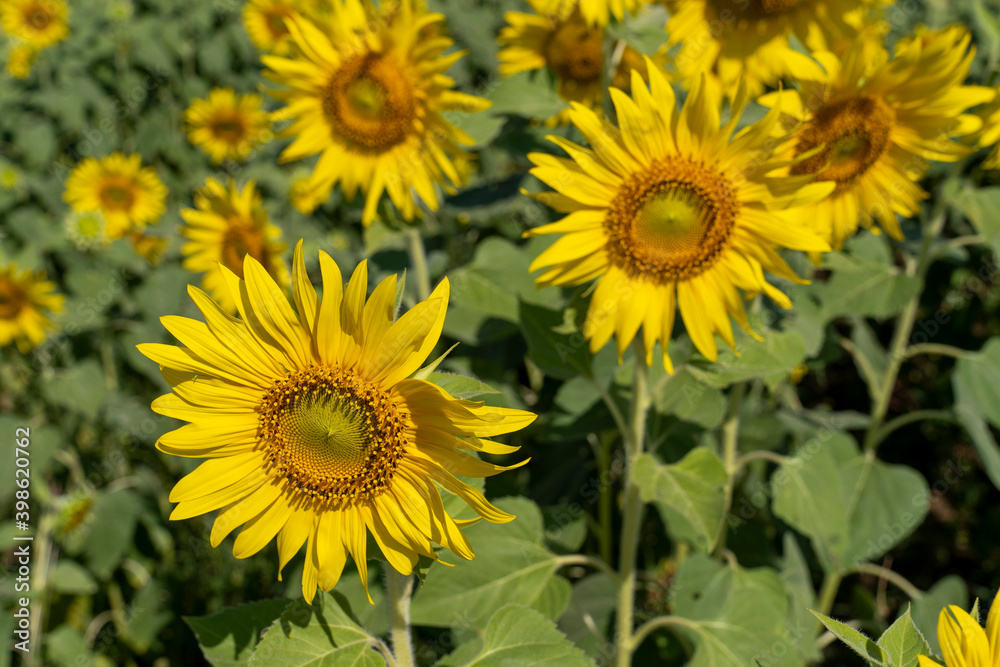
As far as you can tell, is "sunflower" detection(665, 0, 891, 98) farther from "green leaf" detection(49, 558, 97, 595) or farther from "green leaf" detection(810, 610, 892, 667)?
"green leaf" detection(49, 558, 97, 595)

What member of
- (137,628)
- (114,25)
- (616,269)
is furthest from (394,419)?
(114,25)

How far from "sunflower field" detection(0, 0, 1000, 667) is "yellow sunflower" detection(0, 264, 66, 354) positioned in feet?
0.06

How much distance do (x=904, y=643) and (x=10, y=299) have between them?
3.87 metres

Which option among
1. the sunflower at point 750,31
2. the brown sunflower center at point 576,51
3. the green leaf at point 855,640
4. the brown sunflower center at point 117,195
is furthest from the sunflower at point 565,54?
the brown sunflower center at point 117,195

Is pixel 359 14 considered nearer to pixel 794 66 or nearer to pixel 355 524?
pixel 794 66

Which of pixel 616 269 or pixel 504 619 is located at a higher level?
pixel 616 269

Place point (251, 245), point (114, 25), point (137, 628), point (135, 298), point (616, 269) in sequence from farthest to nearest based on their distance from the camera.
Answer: point (114, 25) → point (135, 298) → point (137, 628) → point (251, 245) → point (616, 269)

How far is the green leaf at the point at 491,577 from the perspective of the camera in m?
2.10

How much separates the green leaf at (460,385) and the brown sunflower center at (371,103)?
1.48 meters

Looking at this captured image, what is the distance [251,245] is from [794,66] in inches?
86.2

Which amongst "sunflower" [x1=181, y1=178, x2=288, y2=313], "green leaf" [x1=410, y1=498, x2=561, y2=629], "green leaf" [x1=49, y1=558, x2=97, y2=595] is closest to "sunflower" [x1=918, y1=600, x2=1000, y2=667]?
"green leaf" [x1=410, y1=498, x2=561, y2=629]

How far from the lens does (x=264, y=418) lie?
4.96 ft

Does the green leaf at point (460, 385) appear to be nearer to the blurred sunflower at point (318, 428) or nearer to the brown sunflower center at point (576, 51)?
the blurred sunflower at point (318, 428)

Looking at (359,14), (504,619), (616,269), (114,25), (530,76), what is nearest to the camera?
(504,619)
